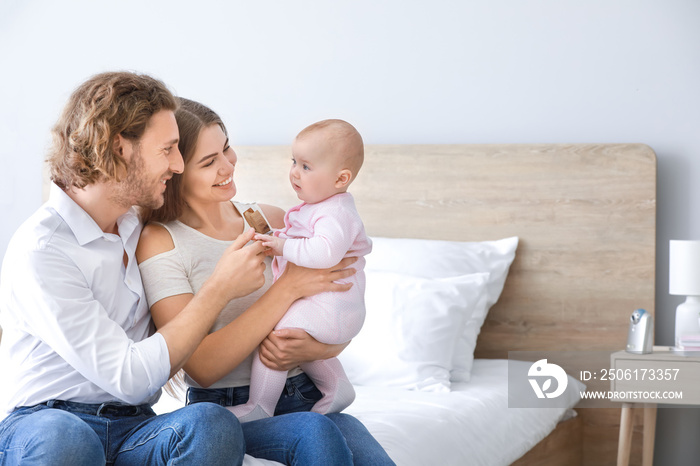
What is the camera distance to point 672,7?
2.72 meters

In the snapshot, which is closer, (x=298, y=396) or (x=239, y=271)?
(x=239, y=271)

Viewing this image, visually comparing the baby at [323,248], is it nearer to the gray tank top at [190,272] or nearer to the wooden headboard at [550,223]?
the gray tank top at [190,272]

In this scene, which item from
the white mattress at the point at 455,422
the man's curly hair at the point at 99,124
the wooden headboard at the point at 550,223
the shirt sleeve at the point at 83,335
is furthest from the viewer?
the wooden headboard at the point at 550,223

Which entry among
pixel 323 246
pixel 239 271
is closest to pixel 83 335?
pixel 239 271

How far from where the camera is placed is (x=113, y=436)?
4.50 feet

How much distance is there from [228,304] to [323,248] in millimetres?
241

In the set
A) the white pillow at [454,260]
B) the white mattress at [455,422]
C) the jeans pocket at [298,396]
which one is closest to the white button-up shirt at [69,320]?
the jeans pocket at [298,396]

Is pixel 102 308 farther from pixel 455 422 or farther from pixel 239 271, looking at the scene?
pixel 455 422

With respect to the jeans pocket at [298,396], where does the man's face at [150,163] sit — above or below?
above

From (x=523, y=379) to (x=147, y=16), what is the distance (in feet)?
7.55

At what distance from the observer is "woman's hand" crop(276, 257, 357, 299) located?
1620 mm

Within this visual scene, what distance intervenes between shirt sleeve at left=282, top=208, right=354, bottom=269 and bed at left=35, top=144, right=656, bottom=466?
0.80m

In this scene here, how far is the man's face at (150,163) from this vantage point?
4.81 feet

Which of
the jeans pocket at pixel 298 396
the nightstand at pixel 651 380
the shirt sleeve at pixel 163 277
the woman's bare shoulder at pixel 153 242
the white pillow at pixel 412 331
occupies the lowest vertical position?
the nightstand at pixel 651 380
